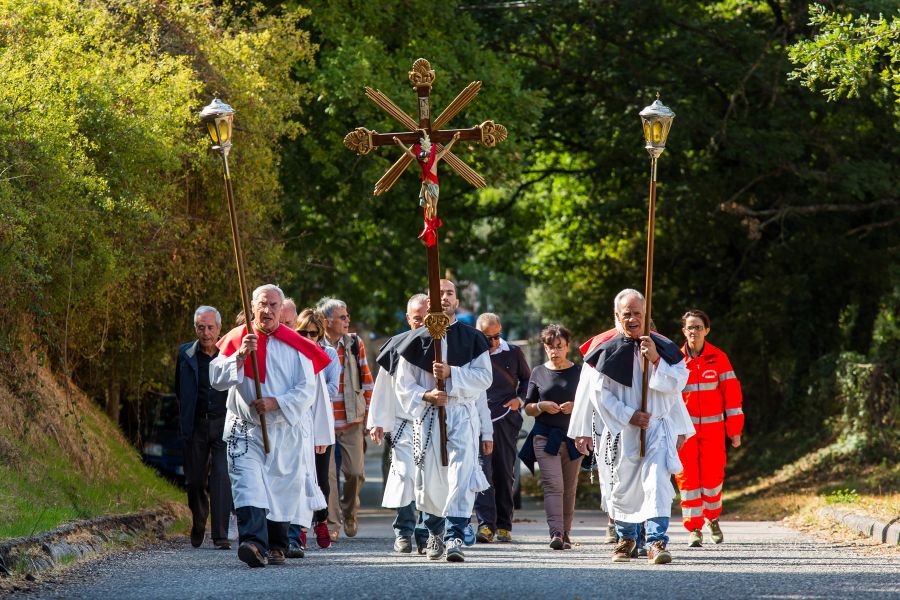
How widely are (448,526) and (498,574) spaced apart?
4.63 ft

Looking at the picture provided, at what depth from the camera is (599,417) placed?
11734 millimetres

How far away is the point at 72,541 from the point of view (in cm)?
1137

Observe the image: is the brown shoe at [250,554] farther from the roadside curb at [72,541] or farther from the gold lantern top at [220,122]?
the gold lantern top at [220,122]

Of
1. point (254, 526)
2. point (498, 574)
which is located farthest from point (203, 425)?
point (498, 574)

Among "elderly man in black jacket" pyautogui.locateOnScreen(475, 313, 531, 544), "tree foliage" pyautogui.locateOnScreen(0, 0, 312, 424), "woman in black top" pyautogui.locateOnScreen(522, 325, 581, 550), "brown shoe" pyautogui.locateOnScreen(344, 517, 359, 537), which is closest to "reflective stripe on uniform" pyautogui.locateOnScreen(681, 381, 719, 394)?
"woman in black top" pyautogui.locateOnScreen(522, 325, 581, 550)

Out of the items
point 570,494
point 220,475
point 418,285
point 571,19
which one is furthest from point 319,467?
point 418,285

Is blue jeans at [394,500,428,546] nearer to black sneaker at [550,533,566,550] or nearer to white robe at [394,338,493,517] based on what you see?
white robe at [394,338,493,517]

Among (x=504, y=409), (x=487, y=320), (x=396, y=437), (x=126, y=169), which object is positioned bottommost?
(x=396, y=437)

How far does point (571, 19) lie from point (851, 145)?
16.4 feet

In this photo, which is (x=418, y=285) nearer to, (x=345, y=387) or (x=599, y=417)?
(x=345, y=387)

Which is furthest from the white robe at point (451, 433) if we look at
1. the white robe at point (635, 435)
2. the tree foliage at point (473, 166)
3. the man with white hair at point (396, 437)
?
the tree foliage at point (473, 166)

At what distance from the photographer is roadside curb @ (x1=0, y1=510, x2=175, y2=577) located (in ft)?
32.7

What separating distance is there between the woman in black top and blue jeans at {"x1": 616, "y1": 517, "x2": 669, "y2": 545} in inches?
72.0

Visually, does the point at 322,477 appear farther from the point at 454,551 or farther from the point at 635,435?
the point at 635,435
